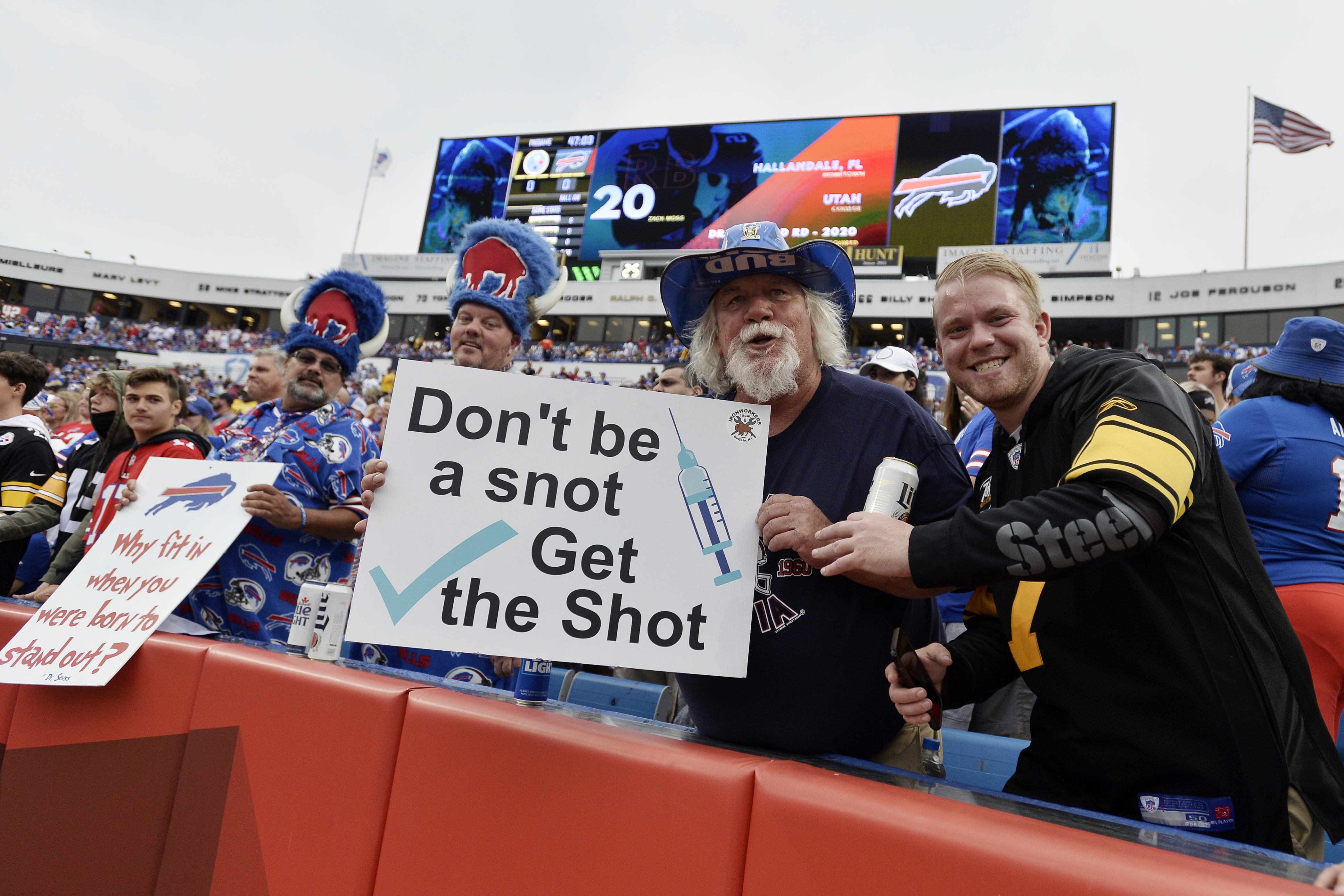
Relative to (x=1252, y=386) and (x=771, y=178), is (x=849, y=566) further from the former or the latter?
(x=771, y=178)

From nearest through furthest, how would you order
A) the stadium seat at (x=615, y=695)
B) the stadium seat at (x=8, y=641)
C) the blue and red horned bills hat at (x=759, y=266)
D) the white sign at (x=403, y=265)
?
the blue and red horned bills hat at (x=759, y=266), the stadium seat at (x=8, y=641), the stadium seat at (x=615, y=695), the white sign at (x=403, y=265)

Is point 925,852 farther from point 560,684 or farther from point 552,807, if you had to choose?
point 560,684

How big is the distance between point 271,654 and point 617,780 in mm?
1079

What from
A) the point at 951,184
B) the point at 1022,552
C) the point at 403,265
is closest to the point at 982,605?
the point at 1022,552

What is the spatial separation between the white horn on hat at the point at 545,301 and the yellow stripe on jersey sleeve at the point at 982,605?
193 centimetres

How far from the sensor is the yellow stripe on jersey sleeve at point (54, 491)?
12.3ft

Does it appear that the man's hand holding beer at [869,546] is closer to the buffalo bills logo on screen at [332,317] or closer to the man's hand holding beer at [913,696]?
the man's hand holding beer at [913,696]

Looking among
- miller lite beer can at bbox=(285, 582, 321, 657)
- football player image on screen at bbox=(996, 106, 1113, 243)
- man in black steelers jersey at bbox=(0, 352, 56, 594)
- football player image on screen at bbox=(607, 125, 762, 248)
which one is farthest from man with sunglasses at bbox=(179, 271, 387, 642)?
football player image on screen at bbox=(607, 125, 762, 248)

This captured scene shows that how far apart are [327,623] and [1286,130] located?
27968 millimetres

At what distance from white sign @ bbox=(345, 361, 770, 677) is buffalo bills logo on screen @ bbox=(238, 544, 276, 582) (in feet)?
4.98

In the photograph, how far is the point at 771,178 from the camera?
30.5 metres

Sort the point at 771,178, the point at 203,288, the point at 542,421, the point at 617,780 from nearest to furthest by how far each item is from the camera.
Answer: the point at 617,780
the point at 542,421
the point at 771,178
the point at 203,288

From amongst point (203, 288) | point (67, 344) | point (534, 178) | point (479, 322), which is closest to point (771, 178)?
point (534, 178)

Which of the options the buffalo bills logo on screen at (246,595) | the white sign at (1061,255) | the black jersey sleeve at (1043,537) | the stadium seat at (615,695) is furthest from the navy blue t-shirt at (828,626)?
the white sign at (1061,255)
